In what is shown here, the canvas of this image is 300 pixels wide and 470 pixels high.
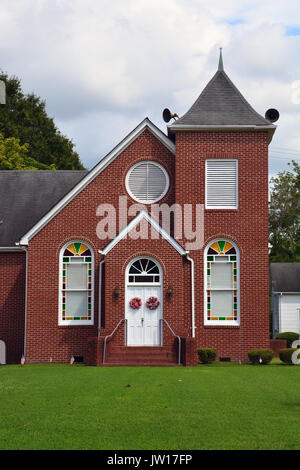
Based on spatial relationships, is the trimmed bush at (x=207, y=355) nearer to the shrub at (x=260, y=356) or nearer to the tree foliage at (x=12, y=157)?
the shrub at (x=260, y=356)

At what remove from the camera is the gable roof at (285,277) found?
44.1 meters

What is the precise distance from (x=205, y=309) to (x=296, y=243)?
3854cm

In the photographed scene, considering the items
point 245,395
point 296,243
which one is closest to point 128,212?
point 245,395

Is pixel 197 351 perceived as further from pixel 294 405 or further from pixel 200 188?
pixel 294 405

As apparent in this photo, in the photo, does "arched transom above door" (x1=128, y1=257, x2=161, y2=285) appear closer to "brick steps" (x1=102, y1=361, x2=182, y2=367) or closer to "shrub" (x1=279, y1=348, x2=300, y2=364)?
"brick steps" (x1=102, y1=361, x2=182, y2=367)

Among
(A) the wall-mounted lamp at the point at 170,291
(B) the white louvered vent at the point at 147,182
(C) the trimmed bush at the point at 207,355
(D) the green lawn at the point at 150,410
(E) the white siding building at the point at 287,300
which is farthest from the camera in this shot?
(E) the white siding building at the point at 287,300

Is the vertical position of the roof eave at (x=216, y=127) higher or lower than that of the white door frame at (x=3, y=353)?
higher

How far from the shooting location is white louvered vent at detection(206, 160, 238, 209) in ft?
78.8

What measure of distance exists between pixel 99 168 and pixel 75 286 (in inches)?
173

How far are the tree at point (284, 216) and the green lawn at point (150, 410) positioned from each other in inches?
1753

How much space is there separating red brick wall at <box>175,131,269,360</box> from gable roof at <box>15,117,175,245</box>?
947mm

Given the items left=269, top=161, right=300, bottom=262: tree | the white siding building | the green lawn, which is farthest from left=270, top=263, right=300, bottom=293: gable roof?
the green lawn

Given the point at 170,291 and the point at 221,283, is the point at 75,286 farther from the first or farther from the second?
the point at 221,283

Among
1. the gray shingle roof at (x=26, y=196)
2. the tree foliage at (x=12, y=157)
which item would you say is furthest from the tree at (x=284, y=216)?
the gray shingle roof at (x=26, y=196)
